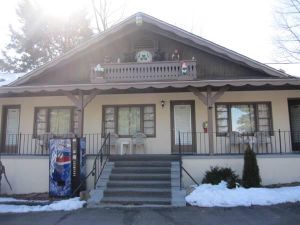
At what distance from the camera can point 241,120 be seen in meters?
12.8

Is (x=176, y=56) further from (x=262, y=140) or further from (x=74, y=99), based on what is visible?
(x=262, y=140)

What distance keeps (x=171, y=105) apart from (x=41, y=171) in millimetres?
5592

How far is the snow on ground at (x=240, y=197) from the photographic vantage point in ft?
27.6

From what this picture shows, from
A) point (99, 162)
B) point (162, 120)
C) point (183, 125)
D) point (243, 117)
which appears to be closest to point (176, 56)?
point (162, 120)

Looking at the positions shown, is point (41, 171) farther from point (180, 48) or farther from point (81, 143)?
point (180, 48)

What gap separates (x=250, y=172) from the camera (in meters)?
9.63

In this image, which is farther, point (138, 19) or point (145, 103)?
point (145, 103)

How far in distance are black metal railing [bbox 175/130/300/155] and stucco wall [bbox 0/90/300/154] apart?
0.21 metres

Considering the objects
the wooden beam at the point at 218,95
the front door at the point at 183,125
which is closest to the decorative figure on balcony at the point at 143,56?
the front door at the point at 183,125

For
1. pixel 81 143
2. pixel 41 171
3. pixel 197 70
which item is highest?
pixel 197 70

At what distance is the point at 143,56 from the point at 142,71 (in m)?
1.26

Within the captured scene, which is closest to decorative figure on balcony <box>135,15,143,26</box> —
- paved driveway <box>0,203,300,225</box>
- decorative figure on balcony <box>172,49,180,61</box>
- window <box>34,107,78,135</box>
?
decorative figure on balcony <box>172,49,180,61</box>

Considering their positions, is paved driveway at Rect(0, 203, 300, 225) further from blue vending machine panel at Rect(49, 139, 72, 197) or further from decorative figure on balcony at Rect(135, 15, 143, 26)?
decorative figure on balcony at Rect(135, 15, 143, 26)

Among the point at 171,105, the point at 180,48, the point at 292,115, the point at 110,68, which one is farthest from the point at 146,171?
the point at 292,115
